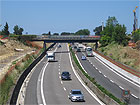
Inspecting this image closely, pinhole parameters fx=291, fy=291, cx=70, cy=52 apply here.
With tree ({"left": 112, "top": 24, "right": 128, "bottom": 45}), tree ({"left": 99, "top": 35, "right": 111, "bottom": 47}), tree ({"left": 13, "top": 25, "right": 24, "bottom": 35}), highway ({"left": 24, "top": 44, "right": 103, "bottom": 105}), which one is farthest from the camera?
tree ({"left": 13, "top": 25, "right": 24, "bottom": 35})

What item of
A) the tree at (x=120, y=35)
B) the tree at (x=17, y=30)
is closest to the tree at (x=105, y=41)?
the tree at (x=120, y=35)

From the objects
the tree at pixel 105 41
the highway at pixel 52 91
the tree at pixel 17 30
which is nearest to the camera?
the highway at pixel 52 91

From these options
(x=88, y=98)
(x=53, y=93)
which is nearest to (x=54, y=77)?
(x=53, y=93)

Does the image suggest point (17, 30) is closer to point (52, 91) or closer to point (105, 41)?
point (105, 41)

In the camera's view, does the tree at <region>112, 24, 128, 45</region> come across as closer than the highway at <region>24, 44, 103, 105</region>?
No

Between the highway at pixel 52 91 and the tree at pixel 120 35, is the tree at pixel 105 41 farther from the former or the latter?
the highway at pixel 52 91

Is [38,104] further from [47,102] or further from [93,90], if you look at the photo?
[93,90]

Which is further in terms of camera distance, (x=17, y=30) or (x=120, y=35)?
(x=17, y=30)

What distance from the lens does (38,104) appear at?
32531 millimetres

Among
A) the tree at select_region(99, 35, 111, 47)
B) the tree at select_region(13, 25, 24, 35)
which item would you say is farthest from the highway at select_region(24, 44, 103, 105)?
the tree at select_region(13, 25, 24, 35)

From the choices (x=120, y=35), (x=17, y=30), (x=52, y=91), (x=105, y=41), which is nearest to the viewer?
(x=52, y=91)

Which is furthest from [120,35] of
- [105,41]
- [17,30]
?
[17,30]

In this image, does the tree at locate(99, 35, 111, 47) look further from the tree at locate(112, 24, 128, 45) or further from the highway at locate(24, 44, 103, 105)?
the highway at locate(24, 44, 103, 105)

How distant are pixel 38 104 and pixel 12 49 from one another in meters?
89.1
